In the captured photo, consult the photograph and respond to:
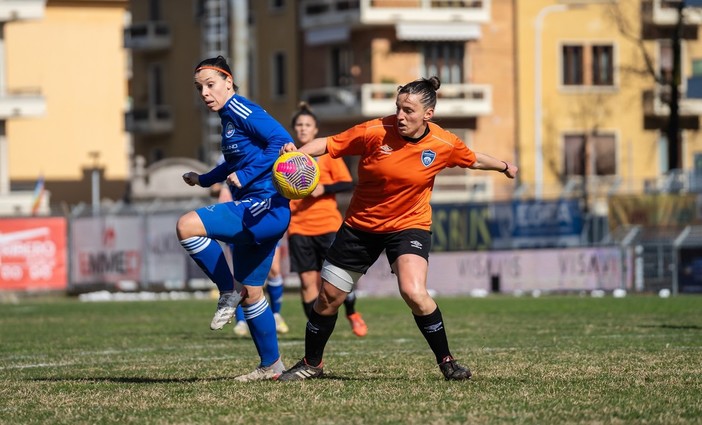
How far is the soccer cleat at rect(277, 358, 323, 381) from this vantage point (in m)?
10.3

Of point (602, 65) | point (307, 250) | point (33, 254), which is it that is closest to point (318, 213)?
point (307, 250)

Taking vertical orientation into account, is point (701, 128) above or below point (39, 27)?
below

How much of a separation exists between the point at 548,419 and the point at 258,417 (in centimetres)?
161

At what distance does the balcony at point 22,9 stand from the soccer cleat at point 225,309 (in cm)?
4213

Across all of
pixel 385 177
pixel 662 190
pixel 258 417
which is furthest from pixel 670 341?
pixel 662 190

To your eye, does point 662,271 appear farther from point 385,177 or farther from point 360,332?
point 385,177

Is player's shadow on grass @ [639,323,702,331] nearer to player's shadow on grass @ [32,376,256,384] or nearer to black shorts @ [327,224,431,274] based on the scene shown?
black shorts @ [327,224,431,274]

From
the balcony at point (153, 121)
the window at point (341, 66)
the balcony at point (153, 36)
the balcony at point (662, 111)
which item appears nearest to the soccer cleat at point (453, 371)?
the window at point (341, 66)

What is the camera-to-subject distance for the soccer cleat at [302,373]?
10.3 metres

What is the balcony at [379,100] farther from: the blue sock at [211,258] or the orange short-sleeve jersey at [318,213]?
the blue sock at [211,258]

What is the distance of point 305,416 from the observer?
27.0 feet

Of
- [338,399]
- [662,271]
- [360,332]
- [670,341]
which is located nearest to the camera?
[338,399]

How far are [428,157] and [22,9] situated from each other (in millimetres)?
→ 42616

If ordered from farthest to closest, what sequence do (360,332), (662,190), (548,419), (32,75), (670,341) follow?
(32,75) → (662,190) → (360,332) → (670,341) → (548,419)
